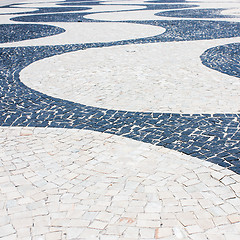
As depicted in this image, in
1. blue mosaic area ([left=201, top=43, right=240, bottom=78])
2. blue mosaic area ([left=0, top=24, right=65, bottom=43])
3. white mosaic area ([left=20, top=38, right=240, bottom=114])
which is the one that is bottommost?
blue mosaic area ([left=201, top=43, right=240, bottom=78])

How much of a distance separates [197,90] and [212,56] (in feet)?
12.8

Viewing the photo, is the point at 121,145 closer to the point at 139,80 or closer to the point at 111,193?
the point at 111,193

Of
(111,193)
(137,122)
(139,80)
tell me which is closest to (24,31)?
(139,80)

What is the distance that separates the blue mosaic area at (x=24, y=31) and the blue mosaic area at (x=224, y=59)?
8.14 meters

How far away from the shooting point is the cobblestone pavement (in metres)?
3.81

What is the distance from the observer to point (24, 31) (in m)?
17.9

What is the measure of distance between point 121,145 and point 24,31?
46.1ft

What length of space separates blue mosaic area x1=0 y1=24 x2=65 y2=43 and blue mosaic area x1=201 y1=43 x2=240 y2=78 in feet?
26.7

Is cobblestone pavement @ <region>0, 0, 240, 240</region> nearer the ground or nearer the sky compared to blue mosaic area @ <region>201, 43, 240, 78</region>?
nearer the sky

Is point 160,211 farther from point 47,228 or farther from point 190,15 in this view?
point 190,15

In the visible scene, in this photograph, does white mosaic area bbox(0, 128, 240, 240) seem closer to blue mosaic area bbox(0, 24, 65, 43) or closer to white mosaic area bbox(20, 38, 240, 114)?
white mosaic area bbox(20, 38, 240, 114)

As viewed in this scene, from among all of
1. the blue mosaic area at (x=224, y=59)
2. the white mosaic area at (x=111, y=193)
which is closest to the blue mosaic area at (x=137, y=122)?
the white mosaic area at (x=111, y=193)

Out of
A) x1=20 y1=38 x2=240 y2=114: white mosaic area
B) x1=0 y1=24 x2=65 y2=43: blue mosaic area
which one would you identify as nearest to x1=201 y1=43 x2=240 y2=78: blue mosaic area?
x1=20 y1=38 x2=240 y2=114: white mosaic area

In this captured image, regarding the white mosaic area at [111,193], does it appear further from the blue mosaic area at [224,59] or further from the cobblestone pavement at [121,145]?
the blue mosaic area at [224,59]
